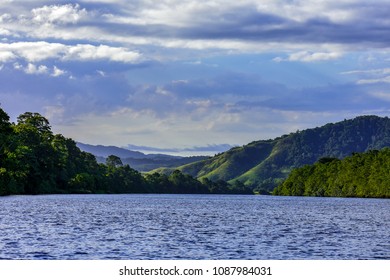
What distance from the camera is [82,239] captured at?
250 feet

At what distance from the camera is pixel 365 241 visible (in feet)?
260

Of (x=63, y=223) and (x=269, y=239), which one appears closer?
(x=269, y=239)
